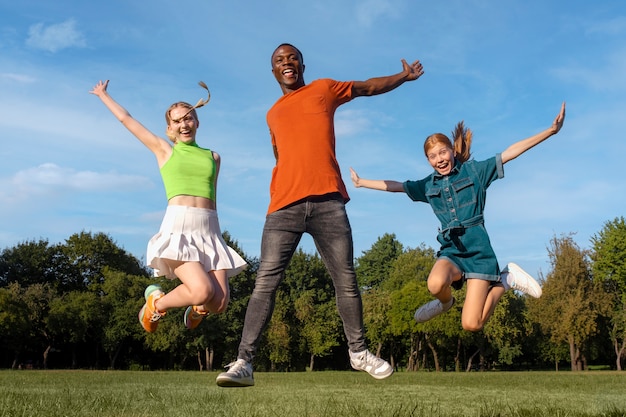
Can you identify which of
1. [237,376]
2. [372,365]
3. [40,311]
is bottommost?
[237,376]

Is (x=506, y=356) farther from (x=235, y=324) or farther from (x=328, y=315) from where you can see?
(x=235, y=324)

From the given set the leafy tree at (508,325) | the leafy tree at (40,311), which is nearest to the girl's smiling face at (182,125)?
the leafy tree at (508,325)

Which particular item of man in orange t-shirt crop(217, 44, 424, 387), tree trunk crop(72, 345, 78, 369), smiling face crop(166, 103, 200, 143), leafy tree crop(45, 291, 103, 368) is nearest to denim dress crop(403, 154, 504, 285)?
man in orange t-shirt crop(217, 44, 424, 387)

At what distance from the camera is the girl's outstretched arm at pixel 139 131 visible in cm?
754

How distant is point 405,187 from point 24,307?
164 feet

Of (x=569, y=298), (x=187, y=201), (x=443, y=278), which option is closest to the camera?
(x=443, y=278)

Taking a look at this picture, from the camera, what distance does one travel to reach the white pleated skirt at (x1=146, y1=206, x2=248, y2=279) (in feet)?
23.3

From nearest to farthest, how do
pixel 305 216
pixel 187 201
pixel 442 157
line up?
1. pixel 305 216
2. pixel 187 201
3. pixel 442 157

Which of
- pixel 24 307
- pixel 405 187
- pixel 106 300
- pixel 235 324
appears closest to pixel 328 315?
pixel 235 324

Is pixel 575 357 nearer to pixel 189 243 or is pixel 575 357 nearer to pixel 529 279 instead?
pixel 529 279

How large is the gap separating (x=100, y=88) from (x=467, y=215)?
187 inches

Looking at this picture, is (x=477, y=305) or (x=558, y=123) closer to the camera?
(x=558, y=123)

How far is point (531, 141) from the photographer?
23.8ft

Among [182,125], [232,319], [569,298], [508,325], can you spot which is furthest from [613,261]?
[182,125]
